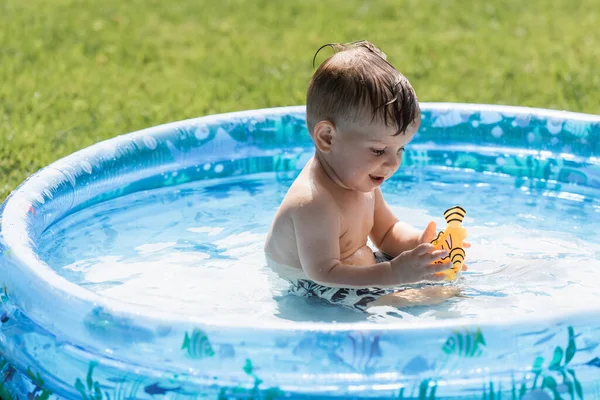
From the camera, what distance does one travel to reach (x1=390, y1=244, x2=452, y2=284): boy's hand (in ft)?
9.78

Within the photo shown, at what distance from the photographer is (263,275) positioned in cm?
352

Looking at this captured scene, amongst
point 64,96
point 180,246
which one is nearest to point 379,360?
point 180,246

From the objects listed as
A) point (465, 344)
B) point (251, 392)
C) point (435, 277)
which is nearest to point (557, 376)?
point (465, 344)

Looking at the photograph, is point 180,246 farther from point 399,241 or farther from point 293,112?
point 293,112

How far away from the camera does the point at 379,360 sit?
2.46 m

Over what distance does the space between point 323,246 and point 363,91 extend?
1.66 feet

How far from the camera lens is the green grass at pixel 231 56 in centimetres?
583

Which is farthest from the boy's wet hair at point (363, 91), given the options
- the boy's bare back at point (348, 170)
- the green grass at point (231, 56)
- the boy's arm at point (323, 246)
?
the green grass at point (231, 56)

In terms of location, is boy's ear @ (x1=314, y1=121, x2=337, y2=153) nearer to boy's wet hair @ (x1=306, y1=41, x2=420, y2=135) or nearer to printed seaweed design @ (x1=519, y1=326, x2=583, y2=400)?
boy's wet hair @ (x1=306, y1=41, x2=420, y2=135)

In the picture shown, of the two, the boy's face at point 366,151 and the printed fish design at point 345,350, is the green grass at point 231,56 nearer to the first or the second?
the boy's face at point 366,151

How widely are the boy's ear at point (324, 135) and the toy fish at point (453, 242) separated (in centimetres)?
45

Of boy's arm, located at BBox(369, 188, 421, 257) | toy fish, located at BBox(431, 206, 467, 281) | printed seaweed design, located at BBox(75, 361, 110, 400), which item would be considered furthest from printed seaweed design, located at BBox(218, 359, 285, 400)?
boy's arm, located at BBox(369, 188, 421, 257)

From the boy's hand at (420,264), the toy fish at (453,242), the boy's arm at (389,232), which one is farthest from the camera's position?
the boy's arm at (389,232)

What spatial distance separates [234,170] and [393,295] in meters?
1.79
